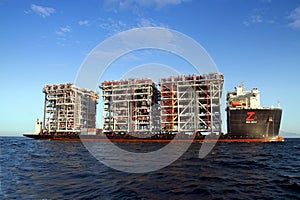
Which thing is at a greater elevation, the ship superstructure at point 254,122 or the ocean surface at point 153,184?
the ship superstructure at point 254,122

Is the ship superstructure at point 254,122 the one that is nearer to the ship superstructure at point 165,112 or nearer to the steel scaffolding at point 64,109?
the ship superstructure at point 165,112

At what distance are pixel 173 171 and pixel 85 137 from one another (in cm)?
7460

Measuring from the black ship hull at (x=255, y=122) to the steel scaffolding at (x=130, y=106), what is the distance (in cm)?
3150

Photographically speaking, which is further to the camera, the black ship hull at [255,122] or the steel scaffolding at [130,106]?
the steel scaffolding at [130,106]

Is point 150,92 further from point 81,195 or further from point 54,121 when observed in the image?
point 81,195

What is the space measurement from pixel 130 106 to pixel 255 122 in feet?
150

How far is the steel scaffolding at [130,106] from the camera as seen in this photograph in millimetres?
90375

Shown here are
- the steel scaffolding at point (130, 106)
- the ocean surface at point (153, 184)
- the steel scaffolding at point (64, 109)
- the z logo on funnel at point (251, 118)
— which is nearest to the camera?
the ocean surface at point (153, 184)

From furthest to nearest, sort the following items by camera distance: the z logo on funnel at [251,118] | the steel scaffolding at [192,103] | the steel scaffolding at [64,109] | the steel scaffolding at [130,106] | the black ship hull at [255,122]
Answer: the steel scaffolding at [64,109] < the steel scaffolding at [130,106] < the steel scaffolding at [192,103] < the z logo on funnel at [251,118] < the black ship hull at [255,122]

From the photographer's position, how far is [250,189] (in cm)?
1435

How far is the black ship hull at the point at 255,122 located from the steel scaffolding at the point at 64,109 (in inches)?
2510

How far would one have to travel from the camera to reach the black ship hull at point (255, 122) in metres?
69.5

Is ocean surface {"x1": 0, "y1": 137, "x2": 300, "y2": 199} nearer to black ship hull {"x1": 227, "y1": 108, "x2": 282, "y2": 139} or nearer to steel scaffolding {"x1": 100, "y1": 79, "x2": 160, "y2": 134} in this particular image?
black ship hull {"x1": 227, "y1": 108, "x2": 282, "y2": 139}

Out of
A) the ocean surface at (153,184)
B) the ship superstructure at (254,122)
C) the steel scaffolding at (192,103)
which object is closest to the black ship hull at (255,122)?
the ship superstructure at (254,122)
